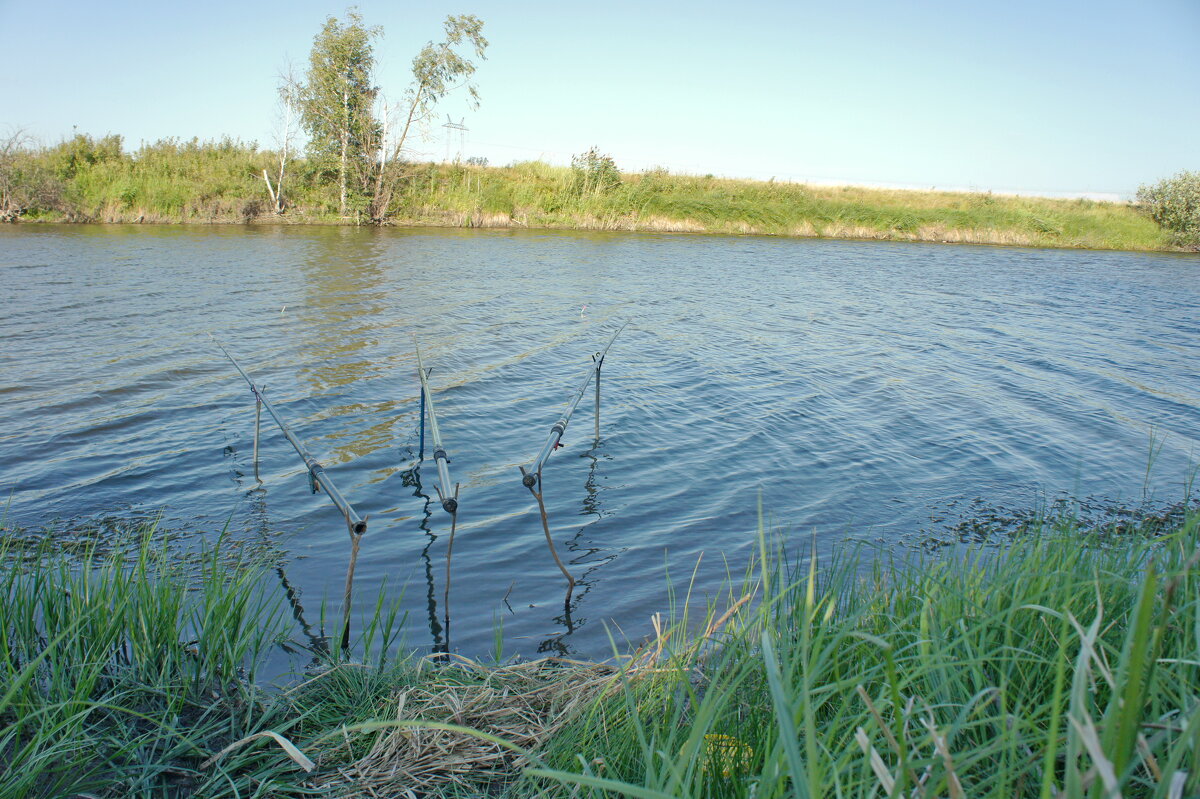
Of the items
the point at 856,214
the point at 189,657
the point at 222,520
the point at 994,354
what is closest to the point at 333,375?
the point at 222,520

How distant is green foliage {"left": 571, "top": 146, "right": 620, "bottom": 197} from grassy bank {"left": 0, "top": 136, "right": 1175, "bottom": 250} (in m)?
0.09

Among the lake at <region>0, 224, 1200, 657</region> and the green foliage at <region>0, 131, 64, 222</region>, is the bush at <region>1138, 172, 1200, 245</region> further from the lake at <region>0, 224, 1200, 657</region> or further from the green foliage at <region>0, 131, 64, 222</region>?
the green foliage at <region>0, 131, 64, 222</region>

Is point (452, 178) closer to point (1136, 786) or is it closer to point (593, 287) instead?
point (593, 287)

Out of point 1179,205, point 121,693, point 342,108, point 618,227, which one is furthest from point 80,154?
point 1179,205

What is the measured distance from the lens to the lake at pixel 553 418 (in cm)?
611

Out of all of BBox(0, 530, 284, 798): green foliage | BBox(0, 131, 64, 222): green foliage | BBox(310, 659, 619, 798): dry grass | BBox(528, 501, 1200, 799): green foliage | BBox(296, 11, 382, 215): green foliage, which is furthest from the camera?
BBox(296, 11, 382, 215): green foliage

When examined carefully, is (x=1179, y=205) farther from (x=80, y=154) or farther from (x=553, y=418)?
(x=80, y=154)

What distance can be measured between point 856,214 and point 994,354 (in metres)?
31.5

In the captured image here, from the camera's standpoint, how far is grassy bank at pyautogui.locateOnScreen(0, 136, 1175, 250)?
29438 mm

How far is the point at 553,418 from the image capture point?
9.38 m

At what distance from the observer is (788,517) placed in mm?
6781

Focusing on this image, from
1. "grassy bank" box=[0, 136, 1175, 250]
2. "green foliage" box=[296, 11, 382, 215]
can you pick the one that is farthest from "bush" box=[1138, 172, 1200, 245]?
"green foliage" box=[296, 11, 382, 215]

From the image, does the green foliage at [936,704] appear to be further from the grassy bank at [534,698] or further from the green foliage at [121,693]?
the green foliage at [121,693]

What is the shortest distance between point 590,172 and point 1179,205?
32.6m
